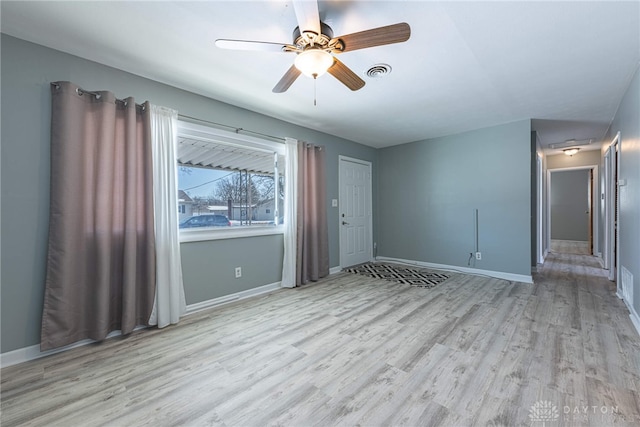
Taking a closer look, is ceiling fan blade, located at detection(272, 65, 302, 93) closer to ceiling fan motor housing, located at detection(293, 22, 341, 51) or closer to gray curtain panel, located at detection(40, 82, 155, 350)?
ceiling fan motor housing, located at detection(293, 22, 341, 51)

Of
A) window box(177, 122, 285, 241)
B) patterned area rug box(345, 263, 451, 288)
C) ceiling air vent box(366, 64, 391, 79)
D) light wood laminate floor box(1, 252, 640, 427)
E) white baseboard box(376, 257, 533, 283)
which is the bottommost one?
light wood laminate floor box(1, 252, 640, 427)

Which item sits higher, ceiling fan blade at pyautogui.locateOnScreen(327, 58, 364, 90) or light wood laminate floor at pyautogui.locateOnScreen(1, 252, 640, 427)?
ceiling fan blade at pyautogui.locateOnScreen(327, 58, 364, 90)

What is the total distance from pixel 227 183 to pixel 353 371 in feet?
8.31

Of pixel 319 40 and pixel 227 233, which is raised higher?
pixel 319 40

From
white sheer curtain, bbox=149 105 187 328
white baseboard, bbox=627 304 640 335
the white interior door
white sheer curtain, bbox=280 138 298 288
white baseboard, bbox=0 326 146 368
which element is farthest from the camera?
the white interior door

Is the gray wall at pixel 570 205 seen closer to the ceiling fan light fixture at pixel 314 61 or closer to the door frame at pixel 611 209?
the door frame at pixel 611 209

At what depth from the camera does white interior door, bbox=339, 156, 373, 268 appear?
4971 mm

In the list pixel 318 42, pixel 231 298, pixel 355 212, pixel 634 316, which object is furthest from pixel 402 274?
pixel 318 42

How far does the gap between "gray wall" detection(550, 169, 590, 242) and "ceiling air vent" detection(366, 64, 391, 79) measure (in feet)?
28.2

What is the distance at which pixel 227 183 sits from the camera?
3.33 metres

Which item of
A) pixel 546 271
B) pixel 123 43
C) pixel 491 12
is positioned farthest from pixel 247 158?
pixel 546 271

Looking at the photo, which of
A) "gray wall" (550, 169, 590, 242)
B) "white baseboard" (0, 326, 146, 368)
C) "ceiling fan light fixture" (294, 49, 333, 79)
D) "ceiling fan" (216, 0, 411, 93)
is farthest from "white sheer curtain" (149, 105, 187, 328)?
"gray wall" (550, 169, 590, 242)

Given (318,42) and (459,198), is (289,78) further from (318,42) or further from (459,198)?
(459,198)

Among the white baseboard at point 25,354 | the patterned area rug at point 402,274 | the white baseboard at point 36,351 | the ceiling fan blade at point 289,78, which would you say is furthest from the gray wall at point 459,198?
the white baseboard at point 25,354
